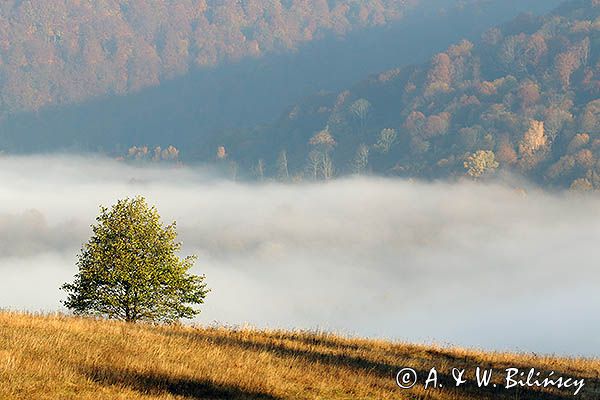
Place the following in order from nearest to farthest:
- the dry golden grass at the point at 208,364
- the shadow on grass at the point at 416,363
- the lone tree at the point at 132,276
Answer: the dry golden grass at the point at 208,364, the shadow on grass at the point at 416,363, the lone tree at the point at 132,276

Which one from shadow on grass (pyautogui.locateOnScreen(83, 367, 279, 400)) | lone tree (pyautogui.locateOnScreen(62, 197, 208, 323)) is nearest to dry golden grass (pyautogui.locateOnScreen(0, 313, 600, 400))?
shadow on grass (pyautogui.locateOnScreen(83, 367, 279, 400))

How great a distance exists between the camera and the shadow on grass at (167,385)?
2119cm

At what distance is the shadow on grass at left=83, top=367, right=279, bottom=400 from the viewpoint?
21.2m

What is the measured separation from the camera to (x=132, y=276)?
4294 centimetres

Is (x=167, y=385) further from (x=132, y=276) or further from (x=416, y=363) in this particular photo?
(x=132, y=276)

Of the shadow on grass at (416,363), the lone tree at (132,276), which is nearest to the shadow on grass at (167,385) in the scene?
the shadow on grass at (416,363)

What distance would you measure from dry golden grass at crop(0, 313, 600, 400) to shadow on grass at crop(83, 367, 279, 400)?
0.02 m

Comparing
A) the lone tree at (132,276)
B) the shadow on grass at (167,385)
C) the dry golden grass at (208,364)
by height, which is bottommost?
the shadow on grass at (167,385)

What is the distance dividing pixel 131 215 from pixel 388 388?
84.1ft

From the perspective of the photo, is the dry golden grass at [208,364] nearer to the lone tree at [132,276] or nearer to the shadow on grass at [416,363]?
the shadow on grass at [416,363]

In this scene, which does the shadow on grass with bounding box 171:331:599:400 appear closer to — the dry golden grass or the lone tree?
the dry golden grass

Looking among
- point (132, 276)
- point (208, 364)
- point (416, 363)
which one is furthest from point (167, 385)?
point (132, 276)

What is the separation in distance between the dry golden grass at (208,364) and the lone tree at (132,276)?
433 inches

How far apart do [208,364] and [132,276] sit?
63.7 ft
